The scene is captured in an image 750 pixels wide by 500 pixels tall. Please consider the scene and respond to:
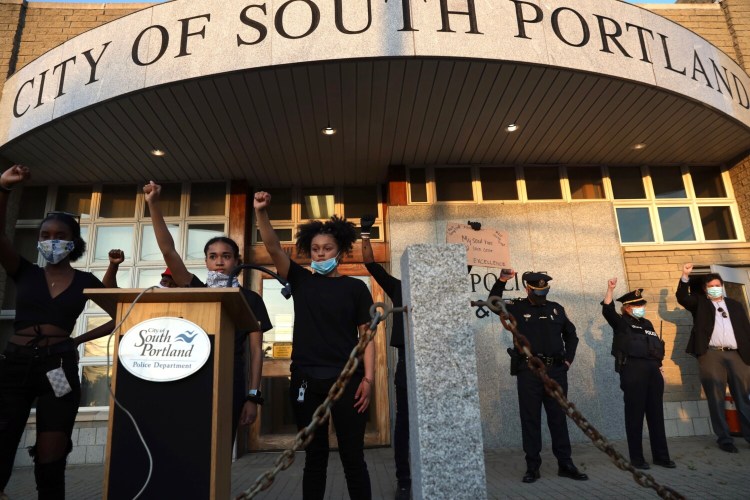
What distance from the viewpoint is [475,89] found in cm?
516

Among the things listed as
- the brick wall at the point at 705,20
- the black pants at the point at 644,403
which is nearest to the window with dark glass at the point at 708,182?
the brick wall at the point at 705,20

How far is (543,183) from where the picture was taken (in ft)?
24.0

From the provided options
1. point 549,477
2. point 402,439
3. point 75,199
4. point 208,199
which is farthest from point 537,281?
point 75,199

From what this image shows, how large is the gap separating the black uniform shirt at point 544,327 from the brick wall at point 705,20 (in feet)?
17.2

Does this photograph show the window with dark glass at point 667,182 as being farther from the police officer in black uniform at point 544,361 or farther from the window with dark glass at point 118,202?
the window with dark glass at point 118,202

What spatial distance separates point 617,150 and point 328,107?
4.28 metres

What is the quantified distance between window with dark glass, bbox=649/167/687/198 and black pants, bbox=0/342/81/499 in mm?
7957

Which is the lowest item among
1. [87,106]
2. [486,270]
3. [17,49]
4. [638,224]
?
[486,270]

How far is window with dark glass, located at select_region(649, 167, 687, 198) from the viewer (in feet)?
24.5

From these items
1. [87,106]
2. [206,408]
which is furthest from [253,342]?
[87,106]

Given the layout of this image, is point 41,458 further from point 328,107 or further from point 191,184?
point 191,184

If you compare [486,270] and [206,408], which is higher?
[486,270]

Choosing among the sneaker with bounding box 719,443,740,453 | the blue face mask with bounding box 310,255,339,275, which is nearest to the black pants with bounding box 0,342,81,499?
the blue face mask with bounding box 310,255,339,275

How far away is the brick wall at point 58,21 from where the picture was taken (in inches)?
261
